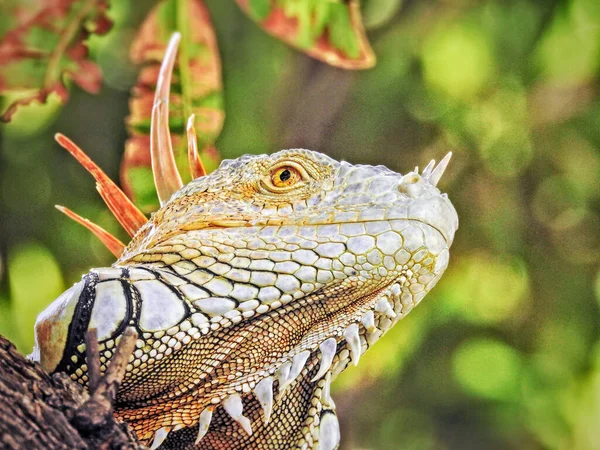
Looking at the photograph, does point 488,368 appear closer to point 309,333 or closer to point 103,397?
point 309,333

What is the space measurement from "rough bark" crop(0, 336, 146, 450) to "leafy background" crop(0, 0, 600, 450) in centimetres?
301

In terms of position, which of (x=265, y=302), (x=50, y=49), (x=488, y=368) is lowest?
(x=488, y=368)

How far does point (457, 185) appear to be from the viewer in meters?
4.31

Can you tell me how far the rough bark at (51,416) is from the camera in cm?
120

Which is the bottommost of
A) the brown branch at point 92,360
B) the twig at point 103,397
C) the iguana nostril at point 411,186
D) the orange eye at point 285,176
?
the iguana nostril at point 411,186

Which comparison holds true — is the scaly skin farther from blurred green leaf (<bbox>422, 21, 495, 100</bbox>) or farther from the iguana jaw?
blurred green leaf (<bbox>422, 21, 495, 100</bbox>)

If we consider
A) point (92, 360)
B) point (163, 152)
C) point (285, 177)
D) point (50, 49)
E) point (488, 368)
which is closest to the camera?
point (92, 360)

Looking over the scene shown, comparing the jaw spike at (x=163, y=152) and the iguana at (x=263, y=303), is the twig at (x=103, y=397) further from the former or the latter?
the jaw spike at (x=163, y=152)

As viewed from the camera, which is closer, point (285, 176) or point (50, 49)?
point (285, 176)

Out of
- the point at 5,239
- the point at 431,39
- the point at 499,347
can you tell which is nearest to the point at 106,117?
the point at 5,239

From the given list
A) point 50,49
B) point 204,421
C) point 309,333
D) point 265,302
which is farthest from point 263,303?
point 50,49

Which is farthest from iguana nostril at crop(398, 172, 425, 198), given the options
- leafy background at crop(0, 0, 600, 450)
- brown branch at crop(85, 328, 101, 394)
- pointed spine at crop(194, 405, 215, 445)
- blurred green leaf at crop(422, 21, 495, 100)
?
blurred green leaf at crop(422, 21, 495, 100)

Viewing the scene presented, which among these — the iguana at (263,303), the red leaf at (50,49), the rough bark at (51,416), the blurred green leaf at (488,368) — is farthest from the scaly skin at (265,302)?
the red leaf at (50,49)

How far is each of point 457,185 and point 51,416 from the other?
3.42 metres
